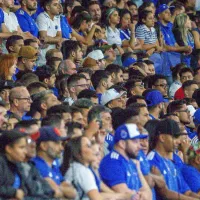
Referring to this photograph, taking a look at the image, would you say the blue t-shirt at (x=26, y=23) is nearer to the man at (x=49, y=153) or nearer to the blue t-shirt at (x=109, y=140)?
the blue t-shirt at (x=109, y=140)

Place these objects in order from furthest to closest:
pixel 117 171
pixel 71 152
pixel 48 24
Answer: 1. pixel 48 24
2. pixel 117 171
3. pixel 71 152

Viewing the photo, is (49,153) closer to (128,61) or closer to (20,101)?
(20,101)

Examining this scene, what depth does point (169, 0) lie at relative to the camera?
23.2 meters

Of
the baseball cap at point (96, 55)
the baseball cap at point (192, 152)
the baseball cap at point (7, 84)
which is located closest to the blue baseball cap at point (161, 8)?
the baseball cap at point (96, 55)

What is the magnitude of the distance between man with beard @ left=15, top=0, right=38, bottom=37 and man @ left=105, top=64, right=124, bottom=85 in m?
1.55

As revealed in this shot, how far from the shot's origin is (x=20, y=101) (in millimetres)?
13875

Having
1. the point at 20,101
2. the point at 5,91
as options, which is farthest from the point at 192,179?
the point at 5,91

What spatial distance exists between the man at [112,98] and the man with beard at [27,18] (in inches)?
130

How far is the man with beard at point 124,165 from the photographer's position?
11.8m

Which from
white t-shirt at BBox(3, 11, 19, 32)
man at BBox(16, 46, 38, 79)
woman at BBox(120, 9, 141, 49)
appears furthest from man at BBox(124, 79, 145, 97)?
woman at BBox(120, 9, 141, 49)

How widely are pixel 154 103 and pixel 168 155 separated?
2.96 meters

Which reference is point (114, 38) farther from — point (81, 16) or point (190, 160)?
point (190, 160)

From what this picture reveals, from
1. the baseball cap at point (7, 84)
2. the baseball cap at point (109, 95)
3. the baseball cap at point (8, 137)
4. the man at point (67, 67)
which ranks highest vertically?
the baseball cap at point (8, 137)

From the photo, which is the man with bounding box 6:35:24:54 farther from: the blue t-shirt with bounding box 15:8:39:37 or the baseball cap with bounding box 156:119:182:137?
the baseball cap with bounding box 156:119:182:137
